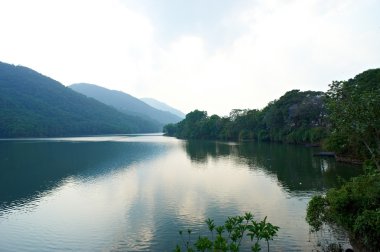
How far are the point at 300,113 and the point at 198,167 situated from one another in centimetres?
6692

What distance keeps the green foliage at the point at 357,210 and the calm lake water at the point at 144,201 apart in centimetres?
315

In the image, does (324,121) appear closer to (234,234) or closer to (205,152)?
(205,152)

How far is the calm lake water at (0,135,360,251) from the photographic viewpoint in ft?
87.2

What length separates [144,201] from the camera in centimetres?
3928

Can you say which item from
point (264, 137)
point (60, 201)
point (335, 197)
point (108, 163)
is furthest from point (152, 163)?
point (264, 137)

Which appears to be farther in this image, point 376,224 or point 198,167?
point 198,167

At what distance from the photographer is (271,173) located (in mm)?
57656

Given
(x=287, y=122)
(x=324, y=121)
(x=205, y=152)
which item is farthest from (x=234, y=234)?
(x=287, y=122)

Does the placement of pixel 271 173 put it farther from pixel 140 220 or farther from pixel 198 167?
pixel 140 220

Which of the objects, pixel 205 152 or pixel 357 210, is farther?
A: pixel 205 152

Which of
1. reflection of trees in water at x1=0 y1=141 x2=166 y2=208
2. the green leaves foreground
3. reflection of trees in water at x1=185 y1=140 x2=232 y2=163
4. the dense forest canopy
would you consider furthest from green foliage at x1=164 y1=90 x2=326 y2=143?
the green leaves foreground

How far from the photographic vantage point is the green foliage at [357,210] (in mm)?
17359

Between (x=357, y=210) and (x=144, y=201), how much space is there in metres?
25.8

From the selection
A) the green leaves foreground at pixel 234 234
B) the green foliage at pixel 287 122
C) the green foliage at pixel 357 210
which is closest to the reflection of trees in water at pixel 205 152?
the green foliage at pixel 287 122
